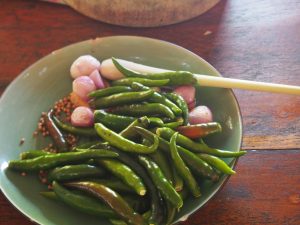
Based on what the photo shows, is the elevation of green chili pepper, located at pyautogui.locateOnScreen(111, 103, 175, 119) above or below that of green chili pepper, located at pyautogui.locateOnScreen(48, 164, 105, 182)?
above

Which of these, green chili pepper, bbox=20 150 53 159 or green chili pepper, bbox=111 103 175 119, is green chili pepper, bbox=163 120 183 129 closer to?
green chili pepper, bbox=111 103 175 119

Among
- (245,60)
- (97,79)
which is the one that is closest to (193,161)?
(97,79)

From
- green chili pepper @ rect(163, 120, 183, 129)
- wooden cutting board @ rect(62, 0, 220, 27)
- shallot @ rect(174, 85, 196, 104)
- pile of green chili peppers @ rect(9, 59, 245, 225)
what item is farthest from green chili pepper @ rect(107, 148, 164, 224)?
wooden cutting board @ rect(62, 0, 220, 27)

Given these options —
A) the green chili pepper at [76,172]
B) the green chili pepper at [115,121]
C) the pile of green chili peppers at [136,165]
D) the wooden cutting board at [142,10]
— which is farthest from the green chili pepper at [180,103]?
the wooden cutting board at [142,10]

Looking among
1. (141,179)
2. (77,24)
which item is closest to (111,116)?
(141,179)

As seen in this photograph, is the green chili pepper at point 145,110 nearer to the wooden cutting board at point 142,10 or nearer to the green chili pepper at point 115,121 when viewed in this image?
the green chili pepper at point 115,121

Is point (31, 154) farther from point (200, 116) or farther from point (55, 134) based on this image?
point (200, 116)
